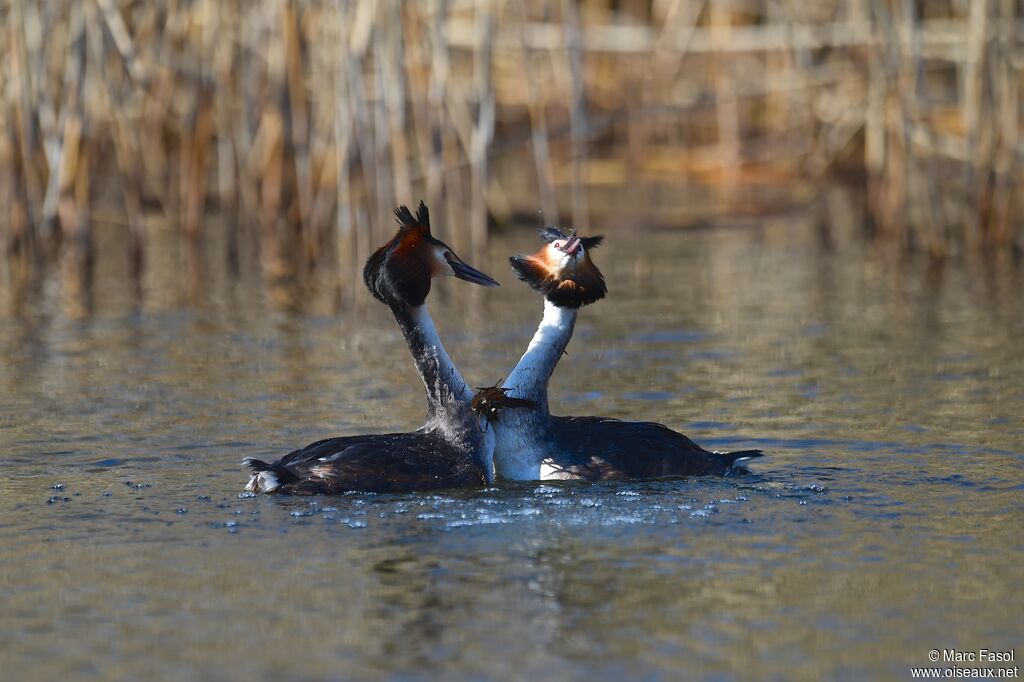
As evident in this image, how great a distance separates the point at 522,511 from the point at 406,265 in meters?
1.36

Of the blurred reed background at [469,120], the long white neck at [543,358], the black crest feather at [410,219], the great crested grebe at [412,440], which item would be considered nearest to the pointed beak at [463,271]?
the great crested grebe at [412,440]

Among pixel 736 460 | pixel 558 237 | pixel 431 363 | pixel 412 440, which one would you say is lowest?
pixel 736 460

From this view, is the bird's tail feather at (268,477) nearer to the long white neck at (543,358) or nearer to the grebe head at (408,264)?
the grebe head at (408,264)

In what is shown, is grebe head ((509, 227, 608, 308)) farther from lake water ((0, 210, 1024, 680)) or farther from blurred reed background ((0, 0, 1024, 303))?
blurred reed background ((0, 0, 1024, 303))

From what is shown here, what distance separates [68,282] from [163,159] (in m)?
3.33

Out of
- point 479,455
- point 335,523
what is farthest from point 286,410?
point 335,523

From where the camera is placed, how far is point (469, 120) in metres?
14.5

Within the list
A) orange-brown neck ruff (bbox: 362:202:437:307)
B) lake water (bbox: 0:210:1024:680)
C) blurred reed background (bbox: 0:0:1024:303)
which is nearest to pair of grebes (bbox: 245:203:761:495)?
orange-brown neck ruff (bbox: 362:202:437:307)

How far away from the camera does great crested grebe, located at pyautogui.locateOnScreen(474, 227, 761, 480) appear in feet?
22.8

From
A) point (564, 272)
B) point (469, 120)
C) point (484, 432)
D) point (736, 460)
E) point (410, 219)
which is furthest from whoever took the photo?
point (469, 120)

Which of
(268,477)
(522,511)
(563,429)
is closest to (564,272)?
(563,429)

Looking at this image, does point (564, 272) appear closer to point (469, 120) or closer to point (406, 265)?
point (406, 265)

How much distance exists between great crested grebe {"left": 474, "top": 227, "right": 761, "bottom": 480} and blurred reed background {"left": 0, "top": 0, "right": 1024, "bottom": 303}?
13.3 feet

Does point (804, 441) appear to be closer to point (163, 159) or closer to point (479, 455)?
point (479, 455)
